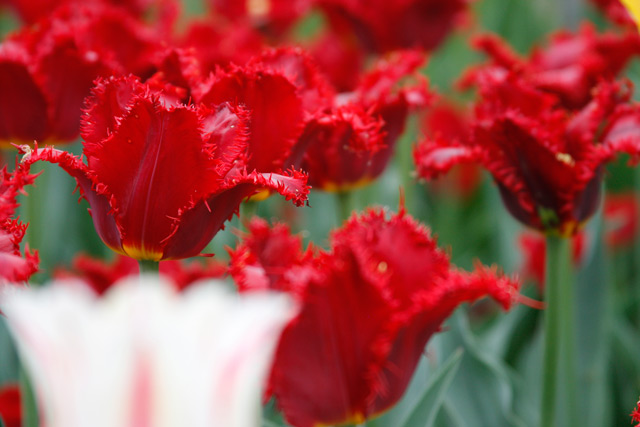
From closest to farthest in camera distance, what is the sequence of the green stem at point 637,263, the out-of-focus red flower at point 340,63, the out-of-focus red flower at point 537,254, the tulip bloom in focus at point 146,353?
1. the tulip bloom in focus at point 146,353
2. the out-of-focus red flower at point 537,254
3. the out-of-focus red flower at point 340,63
4. the green stem at point 637,263

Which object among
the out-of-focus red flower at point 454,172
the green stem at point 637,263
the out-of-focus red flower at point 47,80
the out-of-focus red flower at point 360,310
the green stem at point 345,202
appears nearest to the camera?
the out-of-focus red flower at point 360,310

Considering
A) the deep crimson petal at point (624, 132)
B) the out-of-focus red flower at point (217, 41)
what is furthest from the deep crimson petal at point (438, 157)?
the out-of-focus red flower at point (217, 41)

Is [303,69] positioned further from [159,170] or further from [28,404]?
[28,404]

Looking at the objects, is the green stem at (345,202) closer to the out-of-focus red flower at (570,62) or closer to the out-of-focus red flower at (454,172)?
the out-of-focus red flower at (570,62)

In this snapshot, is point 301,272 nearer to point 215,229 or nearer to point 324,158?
point 215,229

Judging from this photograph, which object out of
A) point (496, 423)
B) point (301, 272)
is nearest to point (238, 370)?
point (301, 272)

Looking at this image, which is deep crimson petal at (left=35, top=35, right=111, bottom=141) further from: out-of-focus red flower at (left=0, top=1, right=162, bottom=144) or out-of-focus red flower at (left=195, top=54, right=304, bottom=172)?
out-of-focus red flower at (left=195, top=54, right=304, bottom=172)
